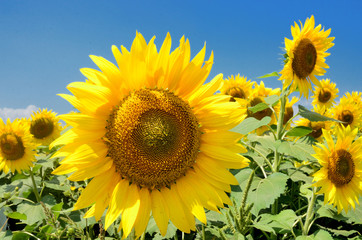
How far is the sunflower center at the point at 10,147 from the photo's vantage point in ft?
17.9

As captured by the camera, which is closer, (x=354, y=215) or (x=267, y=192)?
(x=267, y=192)

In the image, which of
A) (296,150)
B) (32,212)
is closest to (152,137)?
(296,150)

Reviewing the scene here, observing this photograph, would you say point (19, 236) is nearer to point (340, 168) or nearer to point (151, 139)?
point (151, 139)

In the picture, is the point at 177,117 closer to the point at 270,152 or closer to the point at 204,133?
the point at 204,133

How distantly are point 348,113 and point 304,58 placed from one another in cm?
384

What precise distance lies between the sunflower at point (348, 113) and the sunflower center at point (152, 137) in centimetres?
626

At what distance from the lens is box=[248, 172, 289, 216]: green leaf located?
285 cm

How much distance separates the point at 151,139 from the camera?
1.82m

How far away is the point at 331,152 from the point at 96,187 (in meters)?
2.66

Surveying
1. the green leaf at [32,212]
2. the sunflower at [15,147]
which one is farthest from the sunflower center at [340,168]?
the sunflower at [15,147]

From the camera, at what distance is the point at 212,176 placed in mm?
1950

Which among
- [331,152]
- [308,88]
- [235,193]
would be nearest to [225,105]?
[235,193]

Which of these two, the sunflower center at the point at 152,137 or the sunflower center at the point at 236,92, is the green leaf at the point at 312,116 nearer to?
the sunflower center at the point at 152,137

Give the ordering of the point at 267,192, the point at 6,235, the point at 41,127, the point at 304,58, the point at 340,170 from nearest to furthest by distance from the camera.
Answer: the point at 267,192 < the point at 340,170 < the point at 6,235 < the point at 304,58 < the point at 41,127
